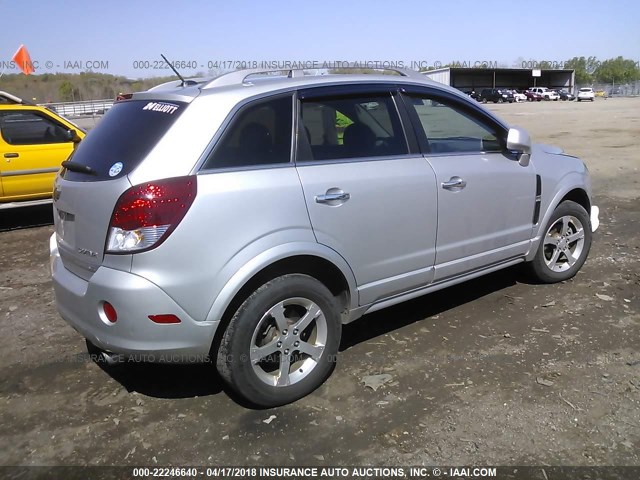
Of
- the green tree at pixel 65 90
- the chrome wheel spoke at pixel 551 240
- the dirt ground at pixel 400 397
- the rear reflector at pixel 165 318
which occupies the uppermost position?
the green tree at pixel 65 90

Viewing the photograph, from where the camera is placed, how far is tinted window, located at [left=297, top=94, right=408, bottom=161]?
339 centimetres

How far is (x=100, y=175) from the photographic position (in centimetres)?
307

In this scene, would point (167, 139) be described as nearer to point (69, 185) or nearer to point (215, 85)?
point (215, 85)

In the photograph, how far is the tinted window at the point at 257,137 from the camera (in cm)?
305

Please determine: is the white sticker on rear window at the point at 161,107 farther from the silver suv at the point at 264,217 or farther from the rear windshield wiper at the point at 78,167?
the rear windshield wiper at the point at 78,167

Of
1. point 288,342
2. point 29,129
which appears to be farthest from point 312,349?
point 29,129

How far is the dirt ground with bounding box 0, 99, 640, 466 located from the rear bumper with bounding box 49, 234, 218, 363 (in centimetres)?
48

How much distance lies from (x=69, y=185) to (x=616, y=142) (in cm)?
1750

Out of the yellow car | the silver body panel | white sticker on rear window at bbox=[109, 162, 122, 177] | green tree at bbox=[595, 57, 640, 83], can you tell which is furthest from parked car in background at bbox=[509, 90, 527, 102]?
white sticker on rear window at bbox=[109, 162, 122, 177]

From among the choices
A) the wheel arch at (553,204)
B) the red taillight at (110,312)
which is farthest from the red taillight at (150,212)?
the wheel arch at (553,204)

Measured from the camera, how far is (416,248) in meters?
3.78

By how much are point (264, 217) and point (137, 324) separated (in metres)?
0.86

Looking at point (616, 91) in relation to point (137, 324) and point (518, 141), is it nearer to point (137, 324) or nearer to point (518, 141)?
point (518, 141)

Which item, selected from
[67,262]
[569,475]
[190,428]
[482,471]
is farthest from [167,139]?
[569,475]
